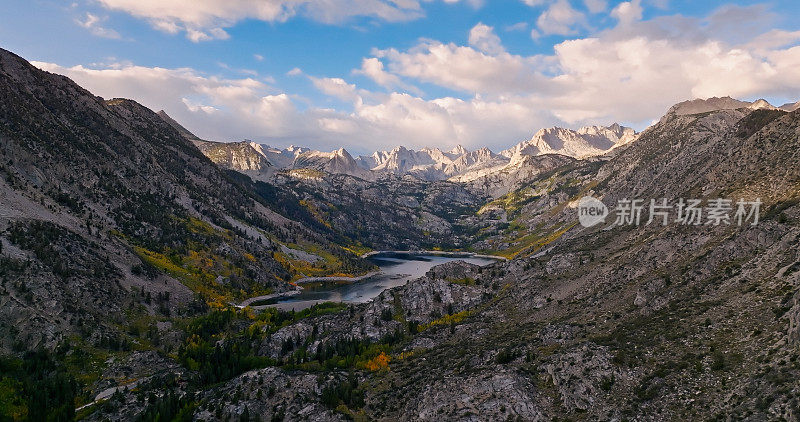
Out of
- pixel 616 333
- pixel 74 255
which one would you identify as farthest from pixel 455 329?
pixel 74 255

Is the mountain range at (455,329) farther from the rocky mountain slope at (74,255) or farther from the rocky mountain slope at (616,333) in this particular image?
the rocky mountain slope at (74,255)

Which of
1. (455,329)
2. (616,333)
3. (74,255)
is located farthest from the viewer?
(74,255)

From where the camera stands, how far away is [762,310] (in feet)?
160

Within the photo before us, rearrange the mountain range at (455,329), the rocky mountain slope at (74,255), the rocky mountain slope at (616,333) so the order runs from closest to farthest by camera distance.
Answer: the rocky mountain slope at (616,333), the mountain range at (455,329), the rocky mountain slope at (74,255)

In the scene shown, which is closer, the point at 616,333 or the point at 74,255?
the point at 616,333

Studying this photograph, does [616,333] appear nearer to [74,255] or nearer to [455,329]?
[455,329]

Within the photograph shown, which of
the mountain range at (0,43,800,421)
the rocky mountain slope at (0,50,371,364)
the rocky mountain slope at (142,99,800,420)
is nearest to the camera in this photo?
the rocky mountain slope at (142,99,800,420)

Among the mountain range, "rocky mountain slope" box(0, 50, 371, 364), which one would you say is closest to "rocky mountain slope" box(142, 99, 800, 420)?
the mountain range

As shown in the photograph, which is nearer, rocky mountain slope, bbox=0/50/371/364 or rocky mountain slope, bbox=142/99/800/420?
rocky mountain slope, bbox=142/99/800/420

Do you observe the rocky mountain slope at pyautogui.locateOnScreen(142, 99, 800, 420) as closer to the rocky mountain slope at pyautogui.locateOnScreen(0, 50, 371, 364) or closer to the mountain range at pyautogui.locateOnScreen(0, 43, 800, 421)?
the mountain range at pyautogui.locateOnScreen(0, 43, 800, 421)

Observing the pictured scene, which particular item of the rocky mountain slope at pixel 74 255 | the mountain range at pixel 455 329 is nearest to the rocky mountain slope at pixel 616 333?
the mountain range at pixel 455 329

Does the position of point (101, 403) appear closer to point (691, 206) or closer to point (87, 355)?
point (87, 355)

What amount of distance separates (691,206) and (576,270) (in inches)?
1114

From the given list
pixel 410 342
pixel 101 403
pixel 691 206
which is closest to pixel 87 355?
pixel 101 403
